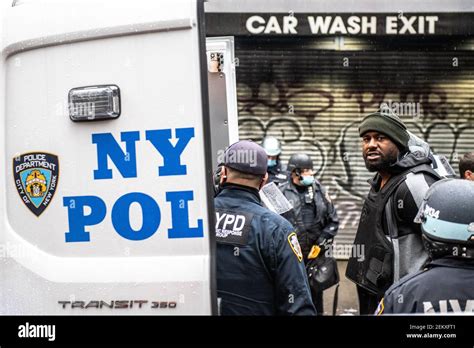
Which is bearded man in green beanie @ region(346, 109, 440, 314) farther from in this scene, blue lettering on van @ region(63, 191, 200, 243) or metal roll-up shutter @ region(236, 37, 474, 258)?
metal roll-up shutter @ region(236, 37, 474, 258)

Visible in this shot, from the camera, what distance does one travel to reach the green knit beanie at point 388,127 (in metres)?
3.61

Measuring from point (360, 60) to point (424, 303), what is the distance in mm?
4688

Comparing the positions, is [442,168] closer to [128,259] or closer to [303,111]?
[128,259]

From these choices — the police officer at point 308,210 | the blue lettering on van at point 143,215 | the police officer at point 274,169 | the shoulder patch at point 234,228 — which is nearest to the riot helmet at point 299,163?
the police officer at point 308,210

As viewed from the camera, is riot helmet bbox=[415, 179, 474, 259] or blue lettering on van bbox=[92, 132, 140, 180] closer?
riot helmet bbox=[415, 179, 474, 259]

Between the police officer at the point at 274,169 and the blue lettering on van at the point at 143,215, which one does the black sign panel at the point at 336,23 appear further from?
the blue lettering on van at the point at 143,215

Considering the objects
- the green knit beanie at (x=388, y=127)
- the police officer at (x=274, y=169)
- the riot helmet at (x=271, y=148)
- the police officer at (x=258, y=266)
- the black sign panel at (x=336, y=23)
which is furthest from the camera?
the riot helmet at (x=271, y=148)

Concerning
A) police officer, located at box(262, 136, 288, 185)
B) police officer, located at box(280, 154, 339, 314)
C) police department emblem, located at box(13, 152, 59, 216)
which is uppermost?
police department emblem, located at box(13, 152, 59, 216)

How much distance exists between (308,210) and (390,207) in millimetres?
2574

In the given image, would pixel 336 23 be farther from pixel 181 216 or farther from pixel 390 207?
pixel 181 216

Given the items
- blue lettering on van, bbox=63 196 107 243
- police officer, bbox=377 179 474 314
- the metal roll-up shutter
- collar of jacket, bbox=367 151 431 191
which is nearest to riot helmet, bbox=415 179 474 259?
police officer, bbox=377 179 474 314

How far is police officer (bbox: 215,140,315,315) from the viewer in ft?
9.66

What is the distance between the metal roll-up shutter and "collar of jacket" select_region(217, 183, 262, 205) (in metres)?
3.12

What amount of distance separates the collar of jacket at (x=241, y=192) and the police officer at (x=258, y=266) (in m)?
0.07
